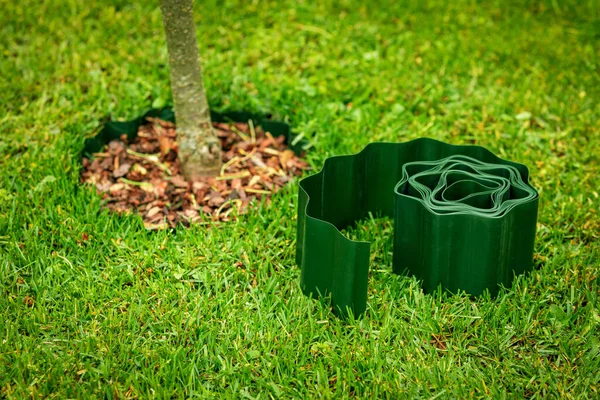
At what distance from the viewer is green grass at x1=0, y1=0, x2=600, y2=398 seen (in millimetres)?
2461

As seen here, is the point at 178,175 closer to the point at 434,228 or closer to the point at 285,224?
the point at 285,224

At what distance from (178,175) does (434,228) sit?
1.56 meters

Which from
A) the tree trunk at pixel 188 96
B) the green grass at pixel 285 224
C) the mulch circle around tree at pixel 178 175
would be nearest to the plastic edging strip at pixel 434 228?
the green grass at pixel 285 224

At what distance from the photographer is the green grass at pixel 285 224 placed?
2.46 m

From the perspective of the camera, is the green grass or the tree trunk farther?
the tree trunk

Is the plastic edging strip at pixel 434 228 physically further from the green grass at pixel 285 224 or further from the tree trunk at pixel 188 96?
the tree trunk at pixel 188 96

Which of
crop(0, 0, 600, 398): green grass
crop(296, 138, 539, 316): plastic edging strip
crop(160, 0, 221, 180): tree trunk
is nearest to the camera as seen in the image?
crop(0, 0, 600, 398): green grass

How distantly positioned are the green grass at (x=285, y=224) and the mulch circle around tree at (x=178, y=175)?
149 mm

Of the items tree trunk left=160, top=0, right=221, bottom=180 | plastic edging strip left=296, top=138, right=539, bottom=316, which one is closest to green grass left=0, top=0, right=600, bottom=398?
plastic edging strip left=296, top=138, right=539, bottom=316

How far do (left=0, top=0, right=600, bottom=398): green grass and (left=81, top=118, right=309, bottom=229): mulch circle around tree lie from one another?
0.49 ft

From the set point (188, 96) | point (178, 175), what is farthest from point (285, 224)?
point (188, 96)

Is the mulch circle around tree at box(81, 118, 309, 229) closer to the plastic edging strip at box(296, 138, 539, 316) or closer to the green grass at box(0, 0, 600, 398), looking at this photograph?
the green grass at box(0, 0, 600, 398)

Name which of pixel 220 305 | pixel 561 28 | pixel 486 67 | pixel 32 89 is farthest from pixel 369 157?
pixel 561 28

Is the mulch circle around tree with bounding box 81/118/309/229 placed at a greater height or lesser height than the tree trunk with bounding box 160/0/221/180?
lesser
